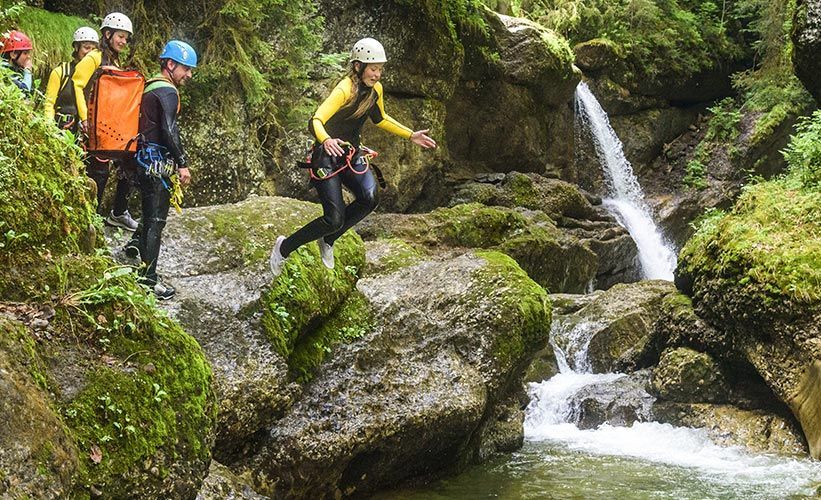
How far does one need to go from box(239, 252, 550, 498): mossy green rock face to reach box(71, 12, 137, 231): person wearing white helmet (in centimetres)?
250

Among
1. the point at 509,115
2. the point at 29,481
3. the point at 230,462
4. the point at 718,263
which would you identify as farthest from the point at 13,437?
the point at 509,115

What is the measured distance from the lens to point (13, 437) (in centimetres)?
324

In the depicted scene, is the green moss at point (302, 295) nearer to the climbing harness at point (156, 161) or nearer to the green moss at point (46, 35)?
the climbing harness at point (156, 161)

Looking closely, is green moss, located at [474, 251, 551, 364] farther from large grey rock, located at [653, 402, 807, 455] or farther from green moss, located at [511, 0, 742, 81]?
green moss, located at [511, 0, 742, 81]

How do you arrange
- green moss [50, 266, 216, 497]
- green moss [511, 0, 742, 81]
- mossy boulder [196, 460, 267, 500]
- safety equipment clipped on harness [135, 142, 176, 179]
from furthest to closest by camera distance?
green moss [511, 0, 742, 81]
safety equipment clipped on harness [135, 142, 176, 179]
mossy boulder [196, 460, 267, 500]
green moss [50, 266, 216, 497]

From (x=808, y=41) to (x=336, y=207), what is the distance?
9.89 meters

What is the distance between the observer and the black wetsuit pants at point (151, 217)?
6.12 m

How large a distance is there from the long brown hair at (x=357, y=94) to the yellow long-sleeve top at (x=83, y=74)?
7.52 feet

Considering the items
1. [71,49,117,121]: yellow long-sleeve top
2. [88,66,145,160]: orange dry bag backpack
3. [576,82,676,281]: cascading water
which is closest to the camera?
[88,66,145,160]: orange dry bag backpack

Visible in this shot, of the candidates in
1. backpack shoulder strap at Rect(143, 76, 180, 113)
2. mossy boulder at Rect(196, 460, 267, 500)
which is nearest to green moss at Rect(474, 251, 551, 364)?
mossy boulder at Rect(196, 460, 267, 500)

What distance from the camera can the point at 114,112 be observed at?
6.39 m

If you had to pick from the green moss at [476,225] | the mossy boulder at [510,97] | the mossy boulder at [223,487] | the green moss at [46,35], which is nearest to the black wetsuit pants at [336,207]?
the mossy boulder at [223,487]

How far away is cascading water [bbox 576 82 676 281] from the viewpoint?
20.5 meters

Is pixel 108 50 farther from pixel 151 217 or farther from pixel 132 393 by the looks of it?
pixel 132 393
